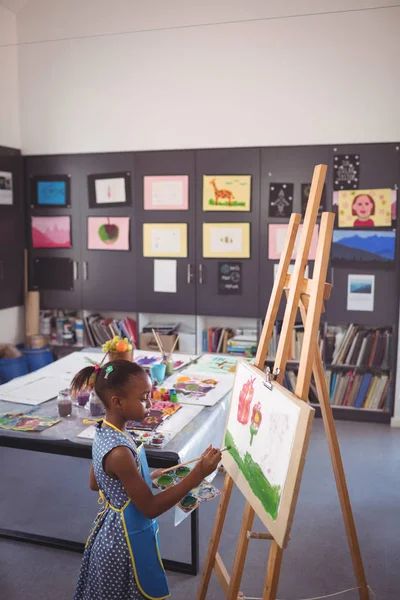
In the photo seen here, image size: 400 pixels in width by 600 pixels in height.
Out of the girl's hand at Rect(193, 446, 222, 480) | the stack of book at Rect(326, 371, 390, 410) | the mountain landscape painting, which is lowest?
the stack of book at Rect(326, 371, 390, 410)

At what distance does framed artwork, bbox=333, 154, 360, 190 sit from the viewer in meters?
4.66

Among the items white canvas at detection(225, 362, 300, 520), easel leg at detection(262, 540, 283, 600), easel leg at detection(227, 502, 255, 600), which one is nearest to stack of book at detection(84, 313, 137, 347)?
white canvas at detection(225, 362, 300, 520)

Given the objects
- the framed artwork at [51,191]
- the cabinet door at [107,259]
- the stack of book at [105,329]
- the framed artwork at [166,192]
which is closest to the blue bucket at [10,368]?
the stack of book at [105,329]

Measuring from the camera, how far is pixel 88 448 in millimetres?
2420

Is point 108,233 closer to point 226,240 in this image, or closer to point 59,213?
point 59,213

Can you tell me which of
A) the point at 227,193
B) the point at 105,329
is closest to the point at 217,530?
the point at 227,193

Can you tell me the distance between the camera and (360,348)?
15.8ft

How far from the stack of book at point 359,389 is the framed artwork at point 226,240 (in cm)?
128

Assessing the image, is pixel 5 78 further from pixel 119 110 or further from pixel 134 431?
pixel 134 431

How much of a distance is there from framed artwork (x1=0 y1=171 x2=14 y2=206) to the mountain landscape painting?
294cm

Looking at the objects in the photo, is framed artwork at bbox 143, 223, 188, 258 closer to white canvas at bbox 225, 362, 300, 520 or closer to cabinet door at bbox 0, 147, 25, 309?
cabinet door at bbox 0, 147, 25, 309

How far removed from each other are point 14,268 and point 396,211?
3435 millimetres

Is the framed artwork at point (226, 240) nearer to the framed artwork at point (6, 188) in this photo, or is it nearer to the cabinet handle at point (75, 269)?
the cabinet handle at point (75, 269)

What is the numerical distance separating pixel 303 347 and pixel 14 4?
4843 mm
